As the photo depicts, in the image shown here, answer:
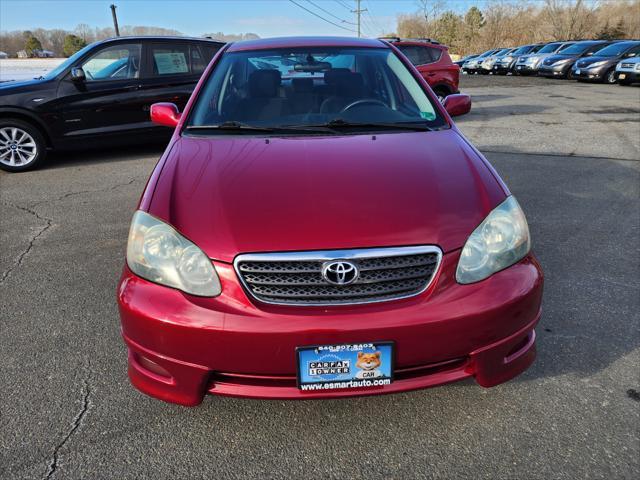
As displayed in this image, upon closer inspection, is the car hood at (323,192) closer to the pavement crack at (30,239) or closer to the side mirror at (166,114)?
the side mirror at (166,114)

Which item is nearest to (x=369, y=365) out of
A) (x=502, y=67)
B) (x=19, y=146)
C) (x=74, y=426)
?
(x=74, y=426)

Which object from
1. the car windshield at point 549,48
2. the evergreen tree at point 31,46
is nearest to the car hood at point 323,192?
the car windshield at point 549,48

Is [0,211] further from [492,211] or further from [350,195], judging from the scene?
[492,211]

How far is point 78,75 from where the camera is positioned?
627cm

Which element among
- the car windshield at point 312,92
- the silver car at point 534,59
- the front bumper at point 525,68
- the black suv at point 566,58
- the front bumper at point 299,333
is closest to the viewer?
the front bumper at point 299,333

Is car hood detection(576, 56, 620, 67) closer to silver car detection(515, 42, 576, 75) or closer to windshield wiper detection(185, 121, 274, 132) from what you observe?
silver car detection(515, 42, 576, 75)

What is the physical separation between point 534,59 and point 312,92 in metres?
26.1

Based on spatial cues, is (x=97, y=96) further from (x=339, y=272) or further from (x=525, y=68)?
(x=525, y=68)

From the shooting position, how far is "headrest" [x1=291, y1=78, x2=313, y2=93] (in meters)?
3.03

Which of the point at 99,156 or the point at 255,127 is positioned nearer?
the point at 255,127

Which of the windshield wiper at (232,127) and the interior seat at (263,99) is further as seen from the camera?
the interior seat at (263,99)

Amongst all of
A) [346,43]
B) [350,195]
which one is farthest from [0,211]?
[350,195]

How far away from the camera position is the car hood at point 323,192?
5.90 feet

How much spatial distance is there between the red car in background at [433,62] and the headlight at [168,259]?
9946 mm
